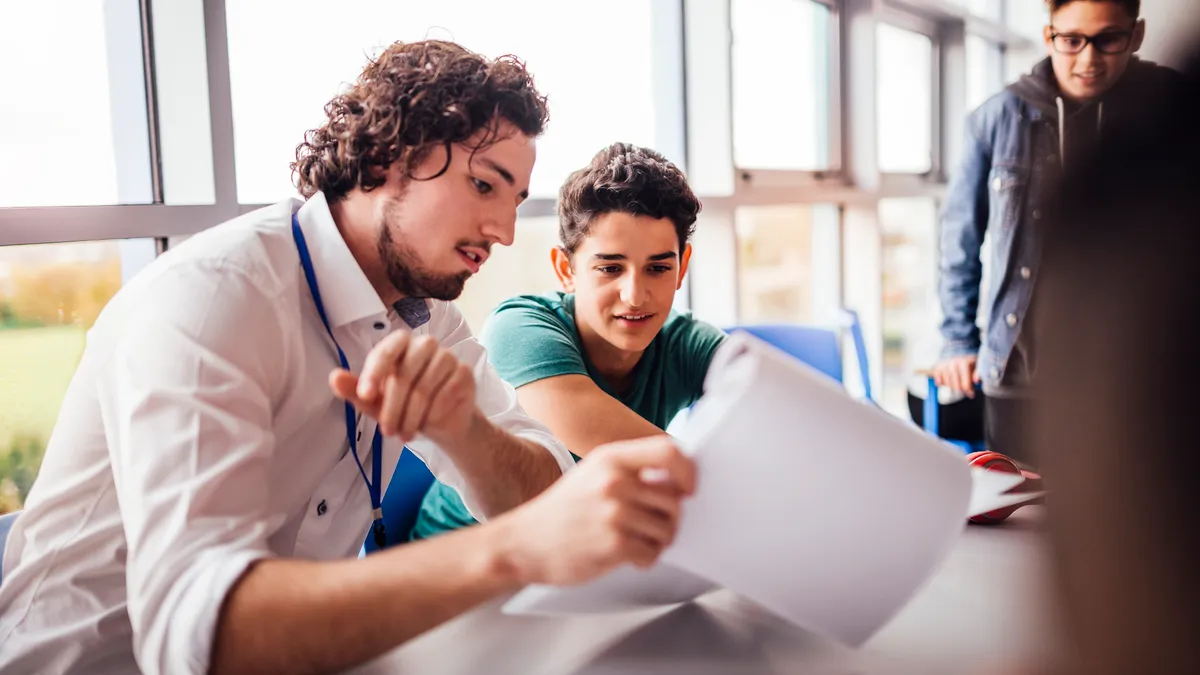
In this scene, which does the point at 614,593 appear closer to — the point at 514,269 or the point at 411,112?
the point at 411,112

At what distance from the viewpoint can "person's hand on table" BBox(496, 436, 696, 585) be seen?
72 cm

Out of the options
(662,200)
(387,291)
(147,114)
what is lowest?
(387,291)

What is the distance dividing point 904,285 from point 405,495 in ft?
15.0

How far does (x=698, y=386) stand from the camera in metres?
1.93

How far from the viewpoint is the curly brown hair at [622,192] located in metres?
1.79

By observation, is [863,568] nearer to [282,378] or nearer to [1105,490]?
[1105,490]

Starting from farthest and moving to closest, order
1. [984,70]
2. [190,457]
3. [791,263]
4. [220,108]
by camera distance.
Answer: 1. [984,70]
2. [791,263]
3. [220,108]
4. [190,457]

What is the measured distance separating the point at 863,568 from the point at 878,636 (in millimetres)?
171

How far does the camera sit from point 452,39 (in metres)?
1.45

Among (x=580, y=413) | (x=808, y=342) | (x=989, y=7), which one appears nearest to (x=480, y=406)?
(x=580, y=413)

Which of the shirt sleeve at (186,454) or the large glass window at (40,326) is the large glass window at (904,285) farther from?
the shirt sleeve at (186,454)

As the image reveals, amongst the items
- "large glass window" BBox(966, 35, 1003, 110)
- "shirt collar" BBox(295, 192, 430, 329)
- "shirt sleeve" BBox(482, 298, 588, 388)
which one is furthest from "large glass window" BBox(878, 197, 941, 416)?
"shirt collar" BBox(295, 192, 430, 329)

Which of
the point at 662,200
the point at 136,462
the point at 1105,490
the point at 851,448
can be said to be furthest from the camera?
the point at 662,200

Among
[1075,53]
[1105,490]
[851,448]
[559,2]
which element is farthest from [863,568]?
[559,2]
